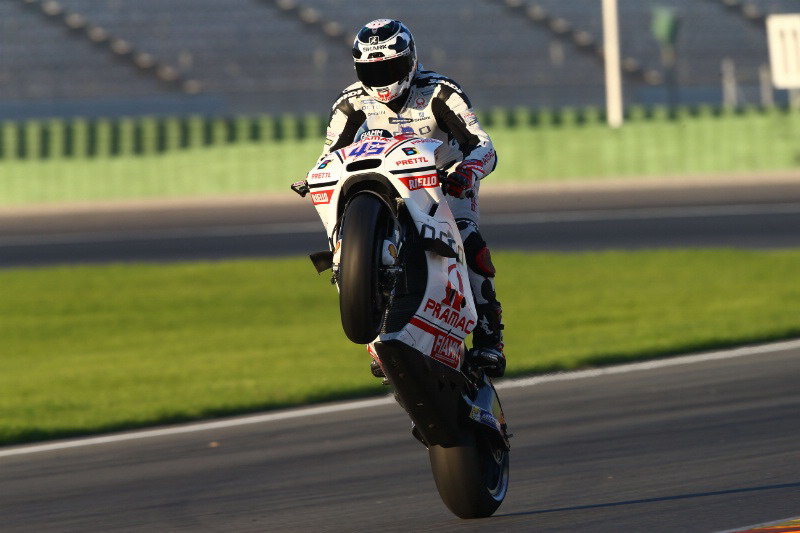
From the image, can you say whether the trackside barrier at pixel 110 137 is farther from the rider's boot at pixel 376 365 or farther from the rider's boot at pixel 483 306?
the rider's boot at pixel 376 365

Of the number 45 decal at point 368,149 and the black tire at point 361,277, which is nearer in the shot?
the black tire at point 361,277

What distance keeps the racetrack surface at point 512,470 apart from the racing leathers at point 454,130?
76 centimetres

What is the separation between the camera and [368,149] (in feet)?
16.3

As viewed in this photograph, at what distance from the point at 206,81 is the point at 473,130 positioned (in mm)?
31396

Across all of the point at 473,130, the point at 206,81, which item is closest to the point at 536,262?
the point at 473,130

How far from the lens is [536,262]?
1639 cm

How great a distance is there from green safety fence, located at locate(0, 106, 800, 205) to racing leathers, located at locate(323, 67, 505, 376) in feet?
67.4

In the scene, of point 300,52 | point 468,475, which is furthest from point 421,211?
point 300,52

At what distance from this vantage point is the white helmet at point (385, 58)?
5.24 metres

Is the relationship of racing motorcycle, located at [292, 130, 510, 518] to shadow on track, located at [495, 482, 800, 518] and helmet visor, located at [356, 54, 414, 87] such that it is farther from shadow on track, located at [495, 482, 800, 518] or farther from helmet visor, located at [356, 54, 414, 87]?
shadow on track, located at [495, 482, 800, 518]

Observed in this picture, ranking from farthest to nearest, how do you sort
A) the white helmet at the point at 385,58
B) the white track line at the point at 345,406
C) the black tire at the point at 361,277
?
the white track line at the point at 345,406 → the white helmet at the point at 385,58 → the black tire at the point at 361,277

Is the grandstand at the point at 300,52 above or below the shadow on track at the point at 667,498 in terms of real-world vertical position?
below

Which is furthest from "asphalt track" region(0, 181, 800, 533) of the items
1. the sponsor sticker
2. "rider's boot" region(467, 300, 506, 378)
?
the sponsor sticker

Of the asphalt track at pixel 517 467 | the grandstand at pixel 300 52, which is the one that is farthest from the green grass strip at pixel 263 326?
the grandstand at pixel 300 52
